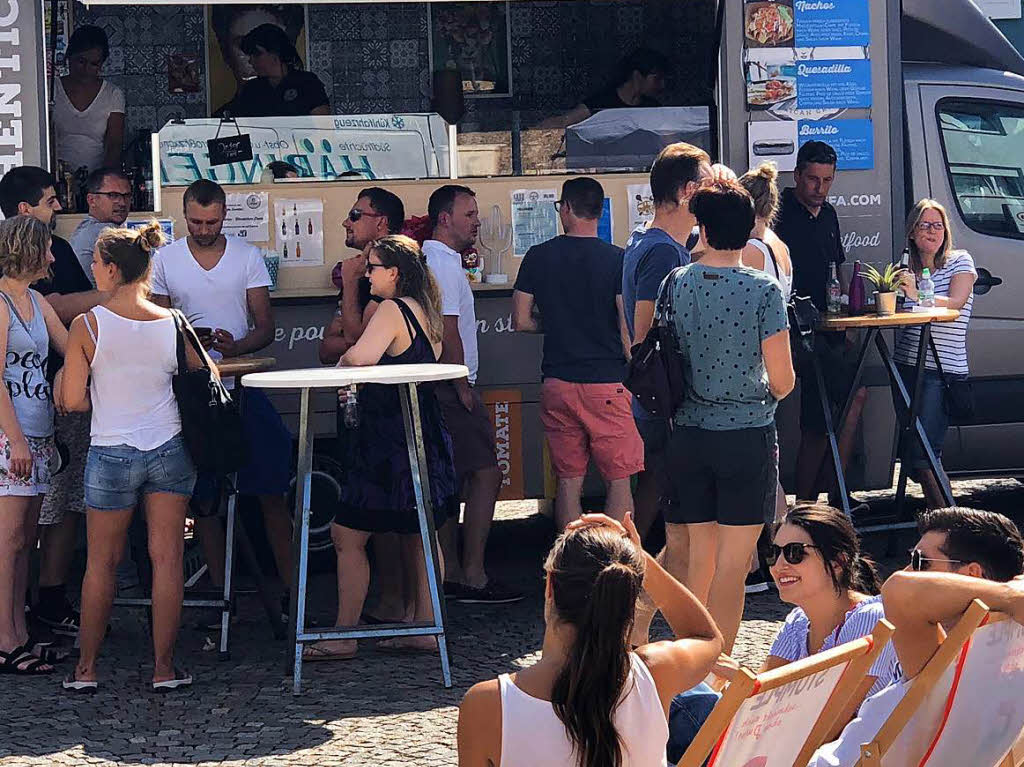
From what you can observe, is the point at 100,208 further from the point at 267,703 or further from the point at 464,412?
the point at 267,703

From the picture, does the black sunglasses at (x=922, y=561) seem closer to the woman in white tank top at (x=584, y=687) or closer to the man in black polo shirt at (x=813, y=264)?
the woman in white tank top at (x=584, y=687)

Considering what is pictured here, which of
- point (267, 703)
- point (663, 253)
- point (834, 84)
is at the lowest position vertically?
point (267, 703)

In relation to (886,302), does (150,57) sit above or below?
above

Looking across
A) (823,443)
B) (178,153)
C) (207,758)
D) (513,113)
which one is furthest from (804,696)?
(513,113)

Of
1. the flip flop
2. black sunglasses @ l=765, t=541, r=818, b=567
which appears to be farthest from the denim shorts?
black sunglasses @ l=765, t=541, r=818, b=567

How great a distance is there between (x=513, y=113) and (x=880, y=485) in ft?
14.8

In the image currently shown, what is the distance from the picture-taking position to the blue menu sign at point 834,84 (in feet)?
23.9

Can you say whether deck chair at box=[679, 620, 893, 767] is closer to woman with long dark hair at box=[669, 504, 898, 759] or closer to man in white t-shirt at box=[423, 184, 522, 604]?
woman with long dark hair at box=[669, 504, 898, 759]

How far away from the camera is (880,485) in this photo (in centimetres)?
752

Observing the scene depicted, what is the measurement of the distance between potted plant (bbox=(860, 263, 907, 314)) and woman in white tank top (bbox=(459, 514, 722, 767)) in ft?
13.6

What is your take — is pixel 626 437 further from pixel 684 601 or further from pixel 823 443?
pixel 684 601

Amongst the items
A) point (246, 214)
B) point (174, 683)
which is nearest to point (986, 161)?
point (246, 214)

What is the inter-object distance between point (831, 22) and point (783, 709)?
5.02m

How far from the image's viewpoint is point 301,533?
550cm
